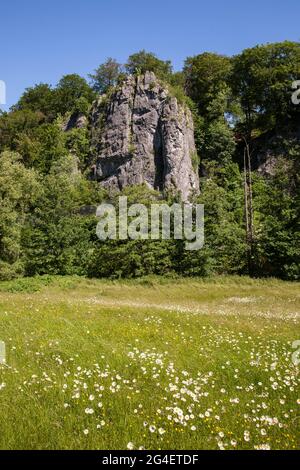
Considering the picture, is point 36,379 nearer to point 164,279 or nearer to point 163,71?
point 164,279

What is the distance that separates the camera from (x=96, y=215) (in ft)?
193

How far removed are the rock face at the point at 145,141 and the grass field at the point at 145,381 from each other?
50.2 metres

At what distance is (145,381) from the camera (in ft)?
30.4

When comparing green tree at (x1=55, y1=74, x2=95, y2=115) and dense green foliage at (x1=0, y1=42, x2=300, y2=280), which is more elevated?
green tree at (x1=55, y1=74, x2=95, y2=115)

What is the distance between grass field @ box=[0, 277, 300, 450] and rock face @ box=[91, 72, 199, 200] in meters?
50.2

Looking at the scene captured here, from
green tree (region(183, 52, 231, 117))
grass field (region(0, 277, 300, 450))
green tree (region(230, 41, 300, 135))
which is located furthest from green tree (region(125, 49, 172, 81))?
grass field (region(0, 277, 300, 450))

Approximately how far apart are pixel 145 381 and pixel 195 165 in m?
64.7

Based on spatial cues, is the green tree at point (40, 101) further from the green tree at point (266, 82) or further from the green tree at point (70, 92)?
the green tree at point (266, 82)

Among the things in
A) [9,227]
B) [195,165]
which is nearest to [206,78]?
[195,165]

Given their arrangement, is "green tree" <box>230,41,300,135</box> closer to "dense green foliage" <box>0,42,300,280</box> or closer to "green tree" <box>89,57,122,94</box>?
"dense green foliage" <box>0,42,300,280</box>

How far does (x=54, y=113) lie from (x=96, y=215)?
4343cm

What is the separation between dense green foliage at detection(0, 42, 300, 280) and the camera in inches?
1706

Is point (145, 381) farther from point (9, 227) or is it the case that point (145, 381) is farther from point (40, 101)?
point (40, 101)

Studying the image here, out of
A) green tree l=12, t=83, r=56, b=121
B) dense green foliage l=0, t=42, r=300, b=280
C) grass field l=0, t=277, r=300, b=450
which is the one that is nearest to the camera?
grass field l=0, t=277, r=300, b=450
